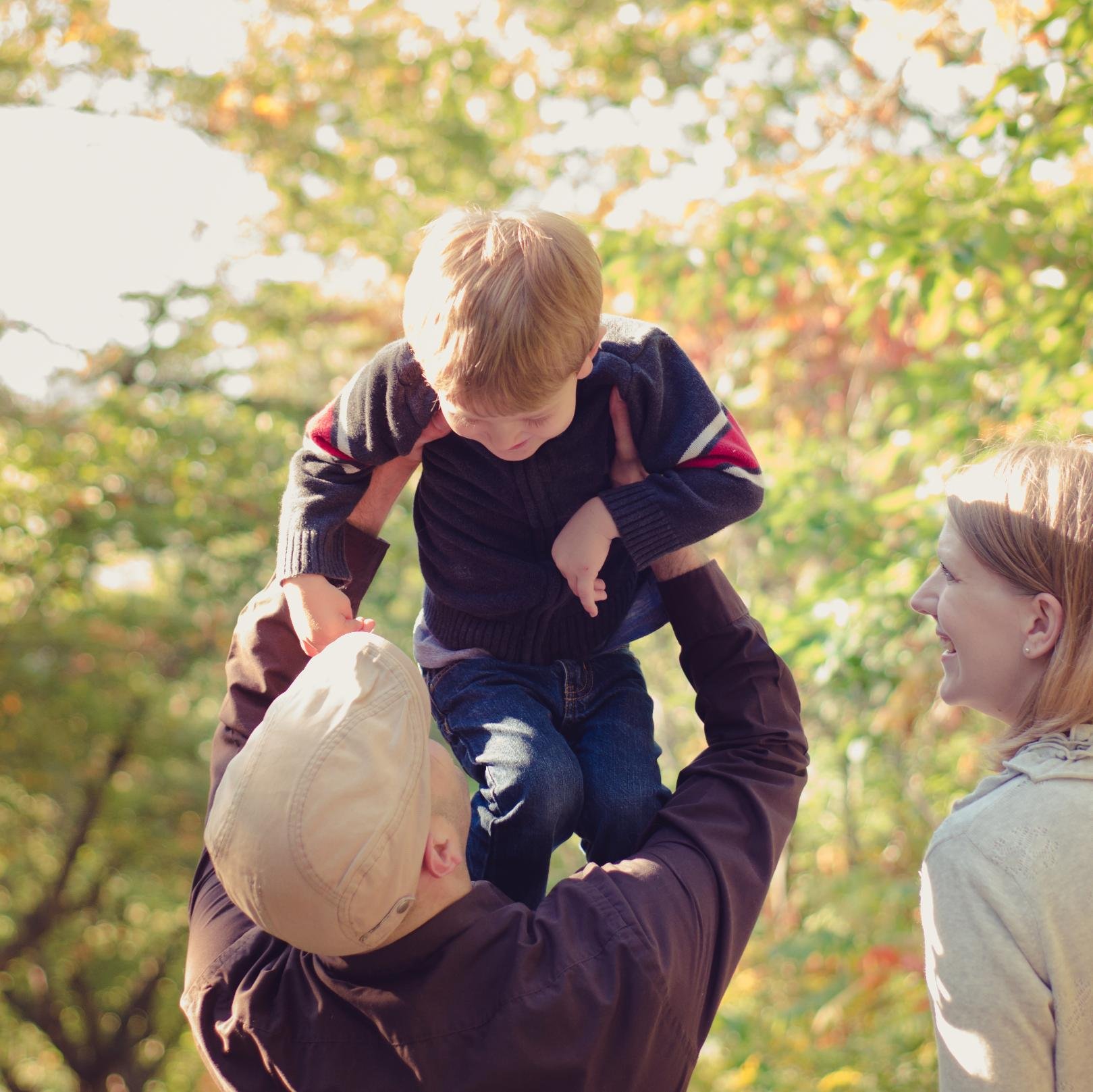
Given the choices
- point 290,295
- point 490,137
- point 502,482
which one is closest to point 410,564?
point 290,295

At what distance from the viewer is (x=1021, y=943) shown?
139 centimetres

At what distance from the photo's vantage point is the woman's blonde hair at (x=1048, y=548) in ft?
4.90

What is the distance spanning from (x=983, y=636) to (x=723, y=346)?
570 centimetres

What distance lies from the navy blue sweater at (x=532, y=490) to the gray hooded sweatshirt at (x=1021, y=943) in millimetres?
522

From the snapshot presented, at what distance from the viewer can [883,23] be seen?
4.62 metres

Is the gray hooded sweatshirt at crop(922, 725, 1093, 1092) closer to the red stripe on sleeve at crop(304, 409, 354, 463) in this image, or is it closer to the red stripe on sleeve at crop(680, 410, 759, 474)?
the red stripe on sleeve at crop(680, 410, 759, 474)

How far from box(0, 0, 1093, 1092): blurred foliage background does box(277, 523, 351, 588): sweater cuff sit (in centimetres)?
198

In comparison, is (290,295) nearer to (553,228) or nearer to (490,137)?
(490,137)

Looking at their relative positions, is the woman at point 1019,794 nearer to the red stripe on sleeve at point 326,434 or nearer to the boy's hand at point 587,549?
the boy's hand at point 587,549

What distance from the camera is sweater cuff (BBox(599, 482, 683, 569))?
155 cm

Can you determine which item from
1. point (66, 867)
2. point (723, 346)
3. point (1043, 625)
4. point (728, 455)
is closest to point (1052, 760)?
point (1043, 625)

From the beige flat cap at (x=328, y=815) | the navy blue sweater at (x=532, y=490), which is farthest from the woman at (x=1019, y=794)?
the beige flat cap at (x=328, y=815)

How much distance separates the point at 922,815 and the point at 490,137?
499cm

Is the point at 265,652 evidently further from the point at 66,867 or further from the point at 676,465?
the point at 66,867
